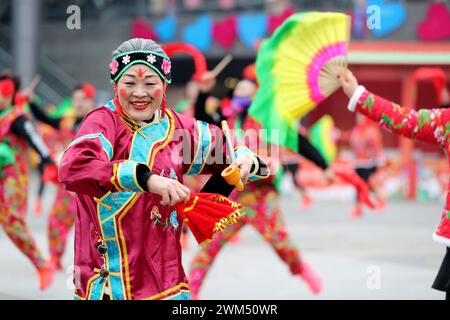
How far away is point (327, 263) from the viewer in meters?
10.1

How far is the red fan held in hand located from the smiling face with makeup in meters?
0.48

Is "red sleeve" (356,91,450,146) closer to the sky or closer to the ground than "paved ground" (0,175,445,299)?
closer to the sky

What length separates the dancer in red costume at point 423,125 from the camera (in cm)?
503

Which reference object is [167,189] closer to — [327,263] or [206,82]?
[206,82]

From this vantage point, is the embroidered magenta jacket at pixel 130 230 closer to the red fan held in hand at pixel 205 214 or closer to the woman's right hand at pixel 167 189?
the red fan held in hand at pixel 205 214

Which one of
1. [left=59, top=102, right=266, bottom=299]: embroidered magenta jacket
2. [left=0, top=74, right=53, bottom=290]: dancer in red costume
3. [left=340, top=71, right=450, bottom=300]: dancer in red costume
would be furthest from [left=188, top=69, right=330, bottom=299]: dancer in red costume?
[left=59, top=102, right=266, bottom=299]: embroidered magenta jacket

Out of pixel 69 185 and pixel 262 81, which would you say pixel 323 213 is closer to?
pixel 262 81

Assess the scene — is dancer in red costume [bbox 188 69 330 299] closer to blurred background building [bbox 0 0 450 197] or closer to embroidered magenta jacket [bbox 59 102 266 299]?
embroidered magenta jacket [bbox 59 102 266 299]

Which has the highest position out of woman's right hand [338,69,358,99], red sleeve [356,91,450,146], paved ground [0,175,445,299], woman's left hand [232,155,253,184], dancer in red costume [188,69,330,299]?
woman's right hand [338,69,358,99]

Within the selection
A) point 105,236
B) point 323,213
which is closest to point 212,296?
point 105,236

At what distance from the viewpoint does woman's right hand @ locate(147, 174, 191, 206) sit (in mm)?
3600

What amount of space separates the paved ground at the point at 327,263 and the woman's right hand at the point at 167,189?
4.23 m

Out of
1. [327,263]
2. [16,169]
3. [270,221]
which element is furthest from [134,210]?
[327,263]

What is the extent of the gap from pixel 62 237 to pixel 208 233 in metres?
5.39
